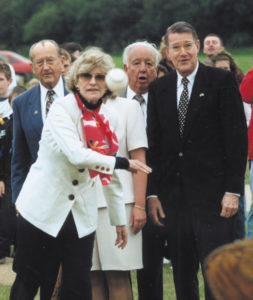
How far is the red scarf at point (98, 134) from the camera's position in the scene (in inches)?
155

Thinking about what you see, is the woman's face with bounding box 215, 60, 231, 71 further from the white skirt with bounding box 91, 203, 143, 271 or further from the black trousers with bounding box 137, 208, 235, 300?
the white skirt with bounding box 91, 203, 143, 271

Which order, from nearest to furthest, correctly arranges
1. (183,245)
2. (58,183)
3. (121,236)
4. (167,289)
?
(58,183) < (121,236) < (183,245) < (167,289)

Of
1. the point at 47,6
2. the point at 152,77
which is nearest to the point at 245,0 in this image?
the point at 47,6

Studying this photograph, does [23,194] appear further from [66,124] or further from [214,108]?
[214,108]

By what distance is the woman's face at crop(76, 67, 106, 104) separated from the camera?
4.00 meters

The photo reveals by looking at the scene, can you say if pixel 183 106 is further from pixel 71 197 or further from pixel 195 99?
pixel 71 197

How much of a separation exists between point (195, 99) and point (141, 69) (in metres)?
0.67

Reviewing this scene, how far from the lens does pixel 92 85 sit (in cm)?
400

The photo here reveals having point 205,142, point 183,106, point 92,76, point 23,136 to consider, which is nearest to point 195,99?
point 183,106

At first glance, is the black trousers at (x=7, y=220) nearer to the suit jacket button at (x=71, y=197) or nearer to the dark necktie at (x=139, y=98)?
the dark necktie at (x=139, y=98)

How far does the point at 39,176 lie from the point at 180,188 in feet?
3.54

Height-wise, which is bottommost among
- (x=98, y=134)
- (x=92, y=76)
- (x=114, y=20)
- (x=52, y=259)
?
(x=52, y=259)

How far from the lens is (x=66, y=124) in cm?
384

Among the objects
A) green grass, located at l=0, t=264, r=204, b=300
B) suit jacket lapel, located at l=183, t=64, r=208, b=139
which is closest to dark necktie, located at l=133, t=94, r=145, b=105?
suit jacket lapel, located at l=183, t=64, r=208, b=139
